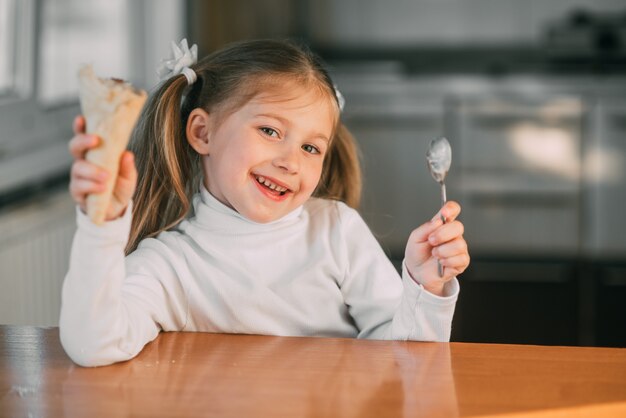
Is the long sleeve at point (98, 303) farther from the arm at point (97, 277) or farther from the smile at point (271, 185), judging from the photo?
the smile at point (271, 185)

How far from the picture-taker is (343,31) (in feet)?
15.6

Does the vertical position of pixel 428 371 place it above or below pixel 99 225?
below

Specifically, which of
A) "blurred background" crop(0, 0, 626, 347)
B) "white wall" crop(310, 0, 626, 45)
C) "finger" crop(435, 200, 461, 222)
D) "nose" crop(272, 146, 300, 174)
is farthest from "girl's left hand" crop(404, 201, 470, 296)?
"white wall" crop(310, 0, 626, 45)

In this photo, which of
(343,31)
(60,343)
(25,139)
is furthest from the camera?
(343,31)

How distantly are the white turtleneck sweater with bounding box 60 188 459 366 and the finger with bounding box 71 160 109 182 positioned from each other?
251mm

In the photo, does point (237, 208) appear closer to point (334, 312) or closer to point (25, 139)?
point (334, 312)

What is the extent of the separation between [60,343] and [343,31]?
3862 millimetres

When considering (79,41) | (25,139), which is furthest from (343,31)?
(25,139)

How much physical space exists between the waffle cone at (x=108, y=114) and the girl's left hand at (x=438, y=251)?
0.39 m

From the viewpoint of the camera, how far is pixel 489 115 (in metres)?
4.08

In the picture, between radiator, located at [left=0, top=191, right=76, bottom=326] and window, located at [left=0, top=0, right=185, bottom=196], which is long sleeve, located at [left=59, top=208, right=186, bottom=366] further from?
window, located at [left=0, top=0, right=185, bottom=196]

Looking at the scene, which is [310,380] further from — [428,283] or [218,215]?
[218,215]

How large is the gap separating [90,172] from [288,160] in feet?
1.37

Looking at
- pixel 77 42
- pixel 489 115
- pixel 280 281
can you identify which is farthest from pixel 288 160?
pixel 489 115
